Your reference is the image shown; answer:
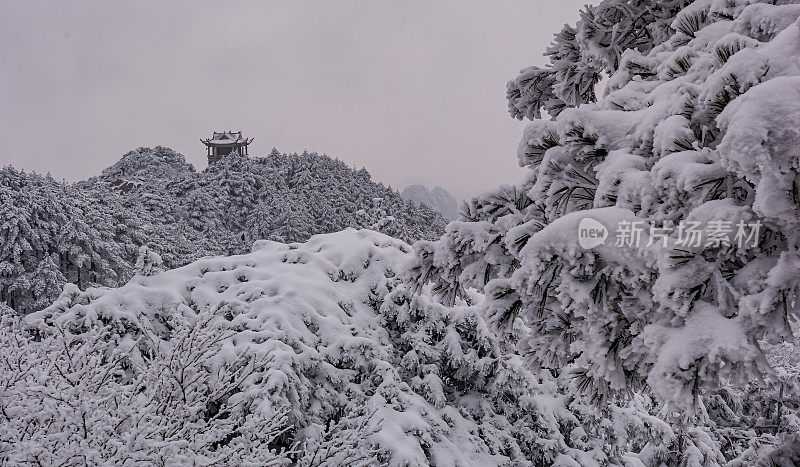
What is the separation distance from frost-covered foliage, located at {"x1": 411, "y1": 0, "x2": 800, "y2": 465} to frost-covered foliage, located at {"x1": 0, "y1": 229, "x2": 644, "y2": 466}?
231 centimetres

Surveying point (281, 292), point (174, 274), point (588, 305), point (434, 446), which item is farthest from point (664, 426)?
point (174, 274)

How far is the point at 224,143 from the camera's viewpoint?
43656 mm

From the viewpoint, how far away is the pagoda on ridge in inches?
1724

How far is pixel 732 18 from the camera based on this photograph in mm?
3584

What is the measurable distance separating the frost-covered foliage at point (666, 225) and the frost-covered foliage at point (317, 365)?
2.31 meters

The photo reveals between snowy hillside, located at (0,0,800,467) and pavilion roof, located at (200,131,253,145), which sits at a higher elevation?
pavilion roof, located at (200,131,253,145)

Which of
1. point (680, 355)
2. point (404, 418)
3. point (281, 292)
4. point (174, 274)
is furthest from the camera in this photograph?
point (174, 274)

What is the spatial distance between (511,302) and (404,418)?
421 centimetres

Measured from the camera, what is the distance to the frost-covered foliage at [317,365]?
4.06 m

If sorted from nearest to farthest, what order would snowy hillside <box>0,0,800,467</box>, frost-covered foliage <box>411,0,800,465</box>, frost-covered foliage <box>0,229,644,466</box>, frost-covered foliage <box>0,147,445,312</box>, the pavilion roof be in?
frost-covered foliage <box>411,0,800,465</box> → snowy hillside <box>0,0,800,467</box> → frost-covered foliage <box>0,229,644,466</box> → frost-covered foliage <box>0,147,445,312</box> → the pavilion roof

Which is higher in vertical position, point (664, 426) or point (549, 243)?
point (549, 243)

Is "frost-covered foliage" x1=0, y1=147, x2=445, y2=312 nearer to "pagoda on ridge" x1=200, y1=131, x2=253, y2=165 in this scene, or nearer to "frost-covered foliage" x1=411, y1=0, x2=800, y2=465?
"pagoda on ridge" x1=200, y1=131, x2=253, y2=165

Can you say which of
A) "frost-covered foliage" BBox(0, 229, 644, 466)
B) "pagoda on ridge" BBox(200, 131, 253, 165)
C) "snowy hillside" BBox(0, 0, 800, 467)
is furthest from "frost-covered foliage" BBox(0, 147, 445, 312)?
"snowy hillside" BBox(0, 0, 800, 467)

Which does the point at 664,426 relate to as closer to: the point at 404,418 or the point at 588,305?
the point at 404,418
